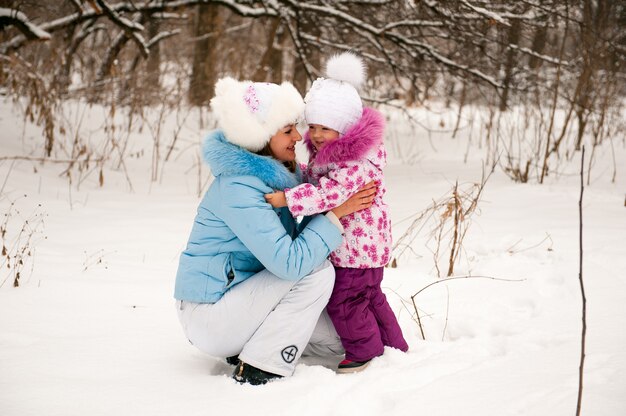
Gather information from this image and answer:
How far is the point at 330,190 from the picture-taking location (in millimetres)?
2262

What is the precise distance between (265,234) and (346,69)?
763mm

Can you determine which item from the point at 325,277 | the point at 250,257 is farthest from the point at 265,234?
the point at 325,277

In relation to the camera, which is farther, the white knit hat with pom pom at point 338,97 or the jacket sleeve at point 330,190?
the white knit hat with pom pom at point 338,97

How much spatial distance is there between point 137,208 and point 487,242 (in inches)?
112

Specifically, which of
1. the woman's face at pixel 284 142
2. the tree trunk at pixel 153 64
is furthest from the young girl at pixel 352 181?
the tree trunk at pixel 153 64

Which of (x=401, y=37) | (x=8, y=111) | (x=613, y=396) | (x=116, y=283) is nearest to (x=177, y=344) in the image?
(x=116, y=283)

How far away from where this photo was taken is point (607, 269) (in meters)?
3.29

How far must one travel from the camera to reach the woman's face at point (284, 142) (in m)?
2.29

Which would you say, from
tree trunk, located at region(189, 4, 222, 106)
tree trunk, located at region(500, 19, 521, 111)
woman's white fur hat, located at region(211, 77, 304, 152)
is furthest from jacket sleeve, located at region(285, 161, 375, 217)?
tree trunk, located at region(189, 4, 222, 106)

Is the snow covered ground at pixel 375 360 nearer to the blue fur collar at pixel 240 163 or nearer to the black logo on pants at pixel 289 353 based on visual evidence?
the black logo on pants at pixel 289 353

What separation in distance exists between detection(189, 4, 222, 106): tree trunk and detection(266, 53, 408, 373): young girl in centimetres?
738

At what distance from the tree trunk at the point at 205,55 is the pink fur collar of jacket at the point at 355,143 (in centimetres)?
746

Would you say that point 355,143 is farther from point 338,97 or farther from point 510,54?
point 510,54

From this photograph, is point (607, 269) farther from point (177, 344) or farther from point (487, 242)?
point (177, 344)
